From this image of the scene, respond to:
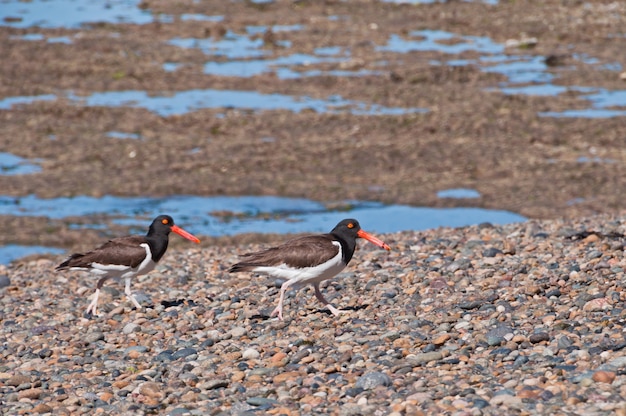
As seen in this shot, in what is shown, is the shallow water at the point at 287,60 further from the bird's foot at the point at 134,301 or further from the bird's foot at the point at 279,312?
the bird's foot at the point at 279,312

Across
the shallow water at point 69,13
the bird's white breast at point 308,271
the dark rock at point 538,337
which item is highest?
the shallow water at point 69,13

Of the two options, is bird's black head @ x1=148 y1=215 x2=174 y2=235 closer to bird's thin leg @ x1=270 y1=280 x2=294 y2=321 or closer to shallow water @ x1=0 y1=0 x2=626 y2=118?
bird's thin leg @ x1=270 y1=280 x2=294 y2=321

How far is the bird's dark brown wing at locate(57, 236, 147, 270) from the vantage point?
14.6m

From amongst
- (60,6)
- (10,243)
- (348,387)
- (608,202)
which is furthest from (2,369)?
(60,6)

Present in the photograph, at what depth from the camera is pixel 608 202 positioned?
83.7 feet

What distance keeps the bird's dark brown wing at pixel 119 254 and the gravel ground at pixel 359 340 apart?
852 mm

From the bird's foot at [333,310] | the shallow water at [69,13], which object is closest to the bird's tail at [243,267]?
the bird's foot at [333,310]

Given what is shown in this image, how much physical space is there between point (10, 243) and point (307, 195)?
816 centimetres

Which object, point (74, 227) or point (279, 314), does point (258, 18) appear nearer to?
→ point (74, 227)

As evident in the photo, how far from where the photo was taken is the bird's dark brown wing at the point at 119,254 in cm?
1455

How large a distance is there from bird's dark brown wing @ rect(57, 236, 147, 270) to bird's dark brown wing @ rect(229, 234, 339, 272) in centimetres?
219

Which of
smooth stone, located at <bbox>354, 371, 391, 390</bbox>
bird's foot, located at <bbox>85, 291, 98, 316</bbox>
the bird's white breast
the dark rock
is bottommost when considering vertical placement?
bird's foot, located at <bbox>85, 291, 98, 316</bbox>

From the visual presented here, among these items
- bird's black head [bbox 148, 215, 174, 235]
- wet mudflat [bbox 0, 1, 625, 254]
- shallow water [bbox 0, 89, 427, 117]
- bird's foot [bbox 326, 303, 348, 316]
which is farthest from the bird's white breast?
shallow water [bbox 0, 89, 427, 117]

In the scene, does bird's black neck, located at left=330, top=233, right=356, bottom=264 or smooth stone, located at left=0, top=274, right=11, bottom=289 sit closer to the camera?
bird's black neck, located at left=330, top=233, right=356, bottom=264
